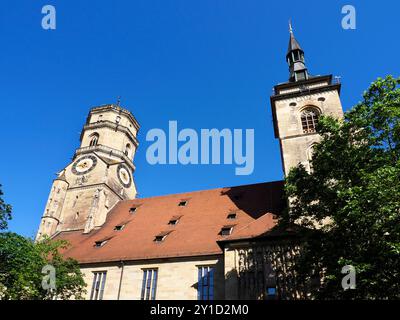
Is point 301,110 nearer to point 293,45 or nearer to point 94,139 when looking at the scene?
point 293,45

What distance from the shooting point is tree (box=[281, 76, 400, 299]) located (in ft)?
31.2

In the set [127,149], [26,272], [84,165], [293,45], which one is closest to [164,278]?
[26,272]

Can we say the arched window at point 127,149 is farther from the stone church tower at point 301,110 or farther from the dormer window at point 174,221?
the stone church tower at point 301,110

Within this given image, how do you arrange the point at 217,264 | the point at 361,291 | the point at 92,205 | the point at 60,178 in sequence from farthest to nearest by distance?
the point at 60,178 → the point at 92,205 → the point at 217,264 → the point at 361,291

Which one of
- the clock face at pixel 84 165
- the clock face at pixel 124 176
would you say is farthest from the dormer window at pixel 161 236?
the clock face at pixel 84 165

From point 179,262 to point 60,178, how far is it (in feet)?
59.5

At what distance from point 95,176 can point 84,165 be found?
244 centimetres

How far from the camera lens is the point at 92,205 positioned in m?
29.4

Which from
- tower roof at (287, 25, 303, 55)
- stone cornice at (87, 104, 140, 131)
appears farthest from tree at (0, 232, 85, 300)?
tower roof at (287, 25, 303, 55)

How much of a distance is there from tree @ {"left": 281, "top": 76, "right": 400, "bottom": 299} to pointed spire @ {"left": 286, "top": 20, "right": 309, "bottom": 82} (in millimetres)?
17400

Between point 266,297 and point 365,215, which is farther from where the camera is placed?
point 266,297

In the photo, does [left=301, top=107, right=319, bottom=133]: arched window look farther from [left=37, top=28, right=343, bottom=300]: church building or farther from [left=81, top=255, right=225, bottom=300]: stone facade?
[left=81, top=255, right=225, bottom=300]: stone facade

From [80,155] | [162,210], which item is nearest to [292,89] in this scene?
[162,210]
